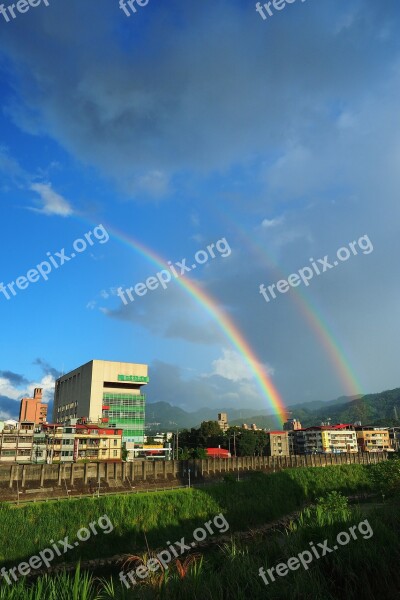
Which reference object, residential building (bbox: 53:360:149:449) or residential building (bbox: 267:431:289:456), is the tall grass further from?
residential building (bbox: 267:431:289:456)

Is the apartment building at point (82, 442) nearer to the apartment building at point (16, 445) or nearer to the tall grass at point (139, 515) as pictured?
the apartment building at point (16, 445)

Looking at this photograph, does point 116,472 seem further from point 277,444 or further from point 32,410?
point 32,410

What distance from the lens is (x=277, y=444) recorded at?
167 metres

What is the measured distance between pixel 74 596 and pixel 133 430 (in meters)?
129

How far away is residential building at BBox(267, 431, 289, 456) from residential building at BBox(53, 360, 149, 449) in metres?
52.4

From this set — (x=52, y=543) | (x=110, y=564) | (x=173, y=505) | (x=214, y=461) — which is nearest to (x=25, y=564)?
(x=52, y=543)

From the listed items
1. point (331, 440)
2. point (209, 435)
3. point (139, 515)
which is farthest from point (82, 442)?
point (331, 440)

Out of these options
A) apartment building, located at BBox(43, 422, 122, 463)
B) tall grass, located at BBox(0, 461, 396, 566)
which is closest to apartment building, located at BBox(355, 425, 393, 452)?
apartment building, located at BBox(43, 422, 122, 463)

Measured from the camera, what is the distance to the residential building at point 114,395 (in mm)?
132625

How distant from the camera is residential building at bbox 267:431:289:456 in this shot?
163750mm

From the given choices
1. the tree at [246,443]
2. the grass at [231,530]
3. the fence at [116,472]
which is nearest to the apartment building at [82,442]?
the fence at [116,472]

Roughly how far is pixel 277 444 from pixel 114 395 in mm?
66547

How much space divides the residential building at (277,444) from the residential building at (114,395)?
5243cm

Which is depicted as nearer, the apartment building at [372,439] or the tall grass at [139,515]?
the tall grass at [139,515]
